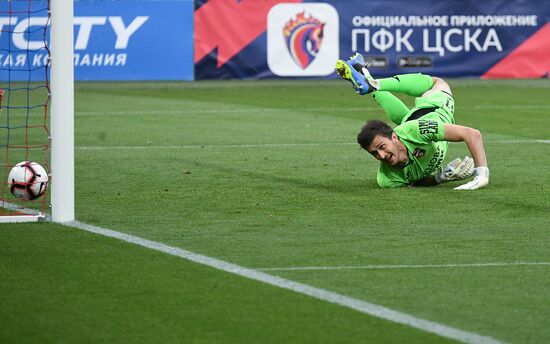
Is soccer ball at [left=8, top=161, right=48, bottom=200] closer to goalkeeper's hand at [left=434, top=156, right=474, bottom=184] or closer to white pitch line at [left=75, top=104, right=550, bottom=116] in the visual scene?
goalkeeper's hand at [left=434, top=156, right=474, bottom=184]

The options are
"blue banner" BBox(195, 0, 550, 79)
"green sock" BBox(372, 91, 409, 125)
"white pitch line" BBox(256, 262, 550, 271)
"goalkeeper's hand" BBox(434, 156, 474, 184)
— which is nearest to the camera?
"white pitch line" BBox(256, 262, 550, 271)

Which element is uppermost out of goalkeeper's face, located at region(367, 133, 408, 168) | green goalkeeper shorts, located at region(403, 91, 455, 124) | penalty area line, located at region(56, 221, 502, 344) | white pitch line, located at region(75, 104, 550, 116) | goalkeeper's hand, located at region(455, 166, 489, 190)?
white pitch line, located at region(75, 104, 550, 116)

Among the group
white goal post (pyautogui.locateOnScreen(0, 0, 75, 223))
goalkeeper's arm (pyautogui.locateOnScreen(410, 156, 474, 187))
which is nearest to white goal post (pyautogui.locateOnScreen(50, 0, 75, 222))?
white goal post (pyautogui.locateOnScreen(0, 0, 75, 223))

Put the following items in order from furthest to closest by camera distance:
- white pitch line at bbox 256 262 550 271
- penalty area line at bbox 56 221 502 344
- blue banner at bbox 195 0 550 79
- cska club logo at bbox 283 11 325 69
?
blue banner at bbox 195 0 550 79 → cska club logo at bbox 283 11 325 69 → white pitch line at bbox 256 262 550 271 → penalty area line at bbox 56 221 502 344

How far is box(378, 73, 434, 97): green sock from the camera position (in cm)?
1140

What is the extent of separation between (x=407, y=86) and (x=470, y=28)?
14.8 m

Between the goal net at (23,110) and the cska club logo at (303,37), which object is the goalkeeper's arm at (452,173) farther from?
the cska club logo at (303,37)

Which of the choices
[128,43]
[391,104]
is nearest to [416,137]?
[391,104]

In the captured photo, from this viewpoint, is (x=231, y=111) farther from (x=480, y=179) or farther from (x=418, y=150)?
(x=480, y=179)

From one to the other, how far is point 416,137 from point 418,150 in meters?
0.17

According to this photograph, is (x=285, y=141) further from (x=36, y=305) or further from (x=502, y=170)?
(x=36, y=305)

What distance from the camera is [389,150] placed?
1036cm

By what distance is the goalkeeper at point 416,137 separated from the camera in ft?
34.1

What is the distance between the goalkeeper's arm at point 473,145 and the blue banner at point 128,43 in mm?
14824
